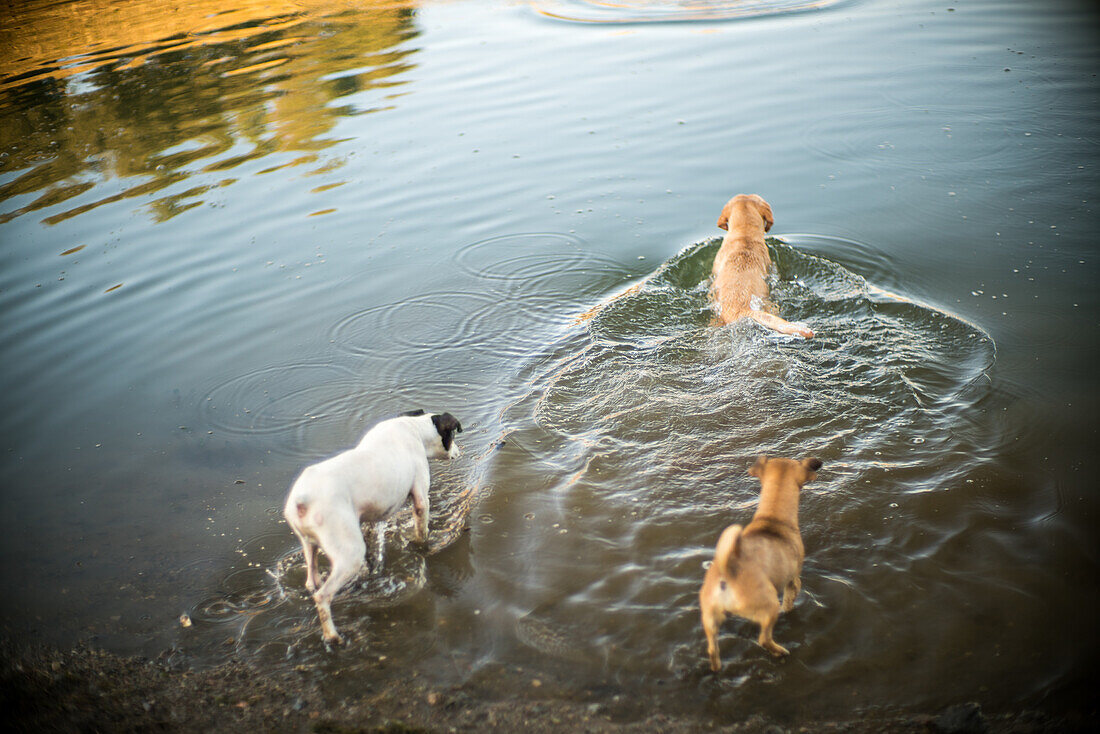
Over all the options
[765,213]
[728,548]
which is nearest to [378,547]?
[728,548]

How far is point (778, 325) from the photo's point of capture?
6.69 metres

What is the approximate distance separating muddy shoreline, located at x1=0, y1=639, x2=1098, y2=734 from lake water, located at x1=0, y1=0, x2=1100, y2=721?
0.31 ft

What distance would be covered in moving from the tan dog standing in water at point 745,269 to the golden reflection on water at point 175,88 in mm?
7331

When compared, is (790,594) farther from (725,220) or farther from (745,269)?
(725,220)

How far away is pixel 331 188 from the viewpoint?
11477 mm

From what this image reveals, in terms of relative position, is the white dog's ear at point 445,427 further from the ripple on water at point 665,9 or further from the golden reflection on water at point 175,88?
the ripple on water at point 665,9

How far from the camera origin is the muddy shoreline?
11.7 feet

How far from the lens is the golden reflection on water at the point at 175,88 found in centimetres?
1291

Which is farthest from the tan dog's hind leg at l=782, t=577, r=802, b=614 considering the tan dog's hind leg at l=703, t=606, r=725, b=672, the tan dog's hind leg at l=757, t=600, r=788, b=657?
the tan dog's hind leg at l=703, t=606, r=725, b=672

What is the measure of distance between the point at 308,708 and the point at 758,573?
2.45 meters

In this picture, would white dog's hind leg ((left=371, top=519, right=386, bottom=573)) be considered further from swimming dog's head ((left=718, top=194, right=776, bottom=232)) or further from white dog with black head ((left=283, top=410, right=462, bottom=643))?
swimming dog's head ((left=718, top=194, right=776, bottom=232))

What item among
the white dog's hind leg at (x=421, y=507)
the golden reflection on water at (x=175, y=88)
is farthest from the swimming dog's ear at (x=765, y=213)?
the golden reflection on water at (x=175, y=88)

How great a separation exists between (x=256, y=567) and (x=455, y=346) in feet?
10.5

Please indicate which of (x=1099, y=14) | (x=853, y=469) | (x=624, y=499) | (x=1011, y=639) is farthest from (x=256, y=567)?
(x=1099, y=14)
